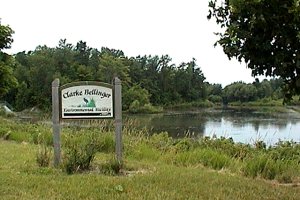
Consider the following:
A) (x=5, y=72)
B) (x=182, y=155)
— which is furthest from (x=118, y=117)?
(x=5, y=72)

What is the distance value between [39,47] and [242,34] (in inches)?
3762

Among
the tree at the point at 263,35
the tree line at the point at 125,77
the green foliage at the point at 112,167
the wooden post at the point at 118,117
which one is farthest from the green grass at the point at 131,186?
the tree line at the point at 125,77

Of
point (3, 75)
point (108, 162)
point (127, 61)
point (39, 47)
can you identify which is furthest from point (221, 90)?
point (108, 162)

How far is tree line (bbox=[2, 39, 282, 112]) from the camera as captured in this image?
7812cm

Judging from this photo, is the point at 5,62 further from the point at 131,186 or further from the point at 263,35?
the point at 263,35

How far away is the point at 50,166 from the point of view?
7645 millimetres

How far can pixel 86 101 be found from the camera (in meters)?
8.02

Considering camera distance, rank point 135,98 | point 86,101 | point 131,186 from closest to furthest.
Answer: point 131,186
point 86,101
point 135,98

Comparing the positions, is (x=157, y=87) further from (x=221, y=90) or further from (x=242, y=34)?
(x=242, y=34)

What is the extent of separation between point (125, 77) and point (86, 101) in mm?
78559

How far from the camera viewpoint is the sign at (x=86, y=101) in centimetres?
798

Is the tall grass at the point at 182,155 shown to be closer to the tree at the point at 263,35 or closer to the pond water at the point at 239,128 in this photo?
the pond water at the point at 239,128

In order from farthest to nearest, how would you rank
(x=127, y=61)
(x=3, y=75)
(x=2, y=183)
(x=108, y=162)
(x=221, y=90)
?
(x=221, y=90) → (x=127, y=61) → (x=3, y=75) → (x=108, y=162) → (x=2, y=183)

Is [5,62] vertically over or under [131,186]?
over
